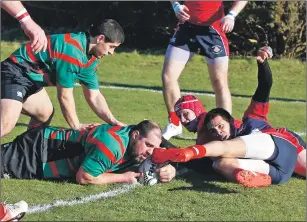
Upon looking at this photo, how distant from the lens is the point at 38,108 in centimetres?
746

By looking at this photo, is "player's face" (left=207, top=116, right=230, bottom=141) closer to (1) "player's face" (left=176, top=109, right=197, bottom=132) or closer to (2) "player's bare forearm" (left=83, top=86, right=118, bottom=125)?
(1) "player's face" (left=176, top=109, right=197, bottom=132)

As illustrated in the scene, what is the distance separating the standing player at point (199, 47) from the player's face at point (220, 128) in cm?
194

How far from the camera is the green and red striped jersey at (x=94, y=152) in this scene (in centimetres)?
601

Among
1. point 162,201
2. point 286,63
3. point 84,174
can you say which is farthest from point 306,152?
point 286,63

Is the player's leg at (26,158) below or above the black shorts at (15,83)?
below

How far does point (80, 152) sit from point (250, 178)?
161 cm

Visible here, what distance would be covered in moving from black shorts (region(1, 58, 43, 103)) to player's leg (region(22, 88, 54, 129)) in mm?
217

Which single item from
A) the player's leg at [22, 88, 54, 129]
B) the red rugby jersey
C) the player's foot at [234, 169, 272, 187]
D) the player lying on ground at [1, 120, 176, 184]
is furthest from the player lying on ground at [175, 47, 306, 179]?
the red rugby jersey

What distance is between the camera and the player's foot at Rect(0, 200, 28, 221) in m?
4.86

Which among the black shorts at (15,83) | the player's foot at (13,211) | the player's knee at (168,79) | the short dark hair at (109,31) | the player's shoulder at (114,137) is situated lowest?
the player's foot at (13,211)

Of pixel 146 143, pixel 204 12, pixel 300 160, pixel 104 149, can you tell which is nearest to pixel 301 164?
pixel 300 160

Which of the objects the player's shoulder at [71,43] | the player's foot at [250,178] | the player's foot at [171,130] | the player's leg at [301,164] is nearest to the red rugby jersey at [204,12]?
the player's foot at [171,130]

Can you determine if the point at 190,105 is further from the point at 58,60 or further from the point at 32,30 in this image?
the point at 32,30

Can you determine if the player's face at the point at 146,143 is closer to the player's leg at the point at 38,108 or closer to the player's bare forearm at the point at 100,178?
the player's bare forearm at the point at 100,178
